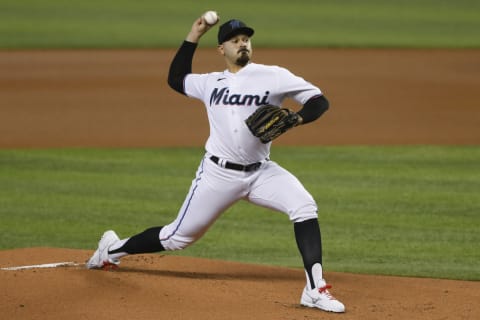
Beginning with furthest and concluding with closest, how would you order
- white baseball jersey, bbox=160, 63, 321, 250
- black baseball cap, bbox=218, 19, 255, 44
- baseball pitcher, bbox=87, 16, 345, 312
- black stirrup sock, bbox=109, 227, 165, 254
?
black stirrup sock, bbox=109, 227, 165, 254 → black baseball cap, bbox=218, 19, 255, 44 → white baseball jersey, bbox=160, 63, 321, 250 → baseball pitcher, bbox=87, 16, 345, 312

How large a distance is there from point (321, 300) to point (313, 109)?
110 centimetres

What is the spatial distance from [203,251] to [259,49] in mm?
12405

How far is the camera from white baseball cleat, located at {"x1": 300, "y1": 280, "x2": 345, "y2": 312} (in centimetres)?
581

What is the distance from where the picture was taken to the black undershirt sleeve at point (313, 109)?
6.07 meters

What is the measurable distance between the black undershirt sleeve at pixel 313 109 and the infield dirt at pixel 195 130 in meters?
1.08

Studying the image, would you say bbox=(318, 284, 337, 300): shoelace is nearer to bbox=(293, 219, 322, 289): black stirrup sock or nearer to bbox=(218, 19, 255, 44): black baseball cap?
bbox=(293, 219, 322, 289): black stirrup sock

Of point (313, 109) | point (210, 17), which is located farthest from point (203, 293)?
point (210, 17)

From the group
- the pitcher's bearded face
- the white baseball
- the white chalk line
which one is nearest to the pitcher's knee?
the pitcher's bearded face

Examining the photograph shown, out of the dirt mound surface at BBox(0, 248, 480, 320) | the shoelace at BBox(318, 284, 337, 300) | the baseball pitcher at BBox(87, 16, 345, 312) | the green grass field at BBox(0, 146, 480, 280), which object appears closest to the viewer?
the dirt mound surface at BBox(0, 248, 480, 320)

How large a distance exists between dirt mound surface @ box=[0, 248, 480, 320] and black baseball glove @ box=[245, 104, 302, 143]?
98cm

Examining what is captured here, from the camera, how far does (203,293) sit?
6.23m

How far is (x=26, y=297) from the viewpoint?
19.5 ft

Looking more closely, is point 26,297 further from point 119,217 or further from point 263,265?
point 119,217

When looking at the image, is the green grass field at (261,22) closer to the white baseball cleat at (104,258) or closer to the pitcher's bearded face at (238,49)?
the white baseball cleat at (104,258)
